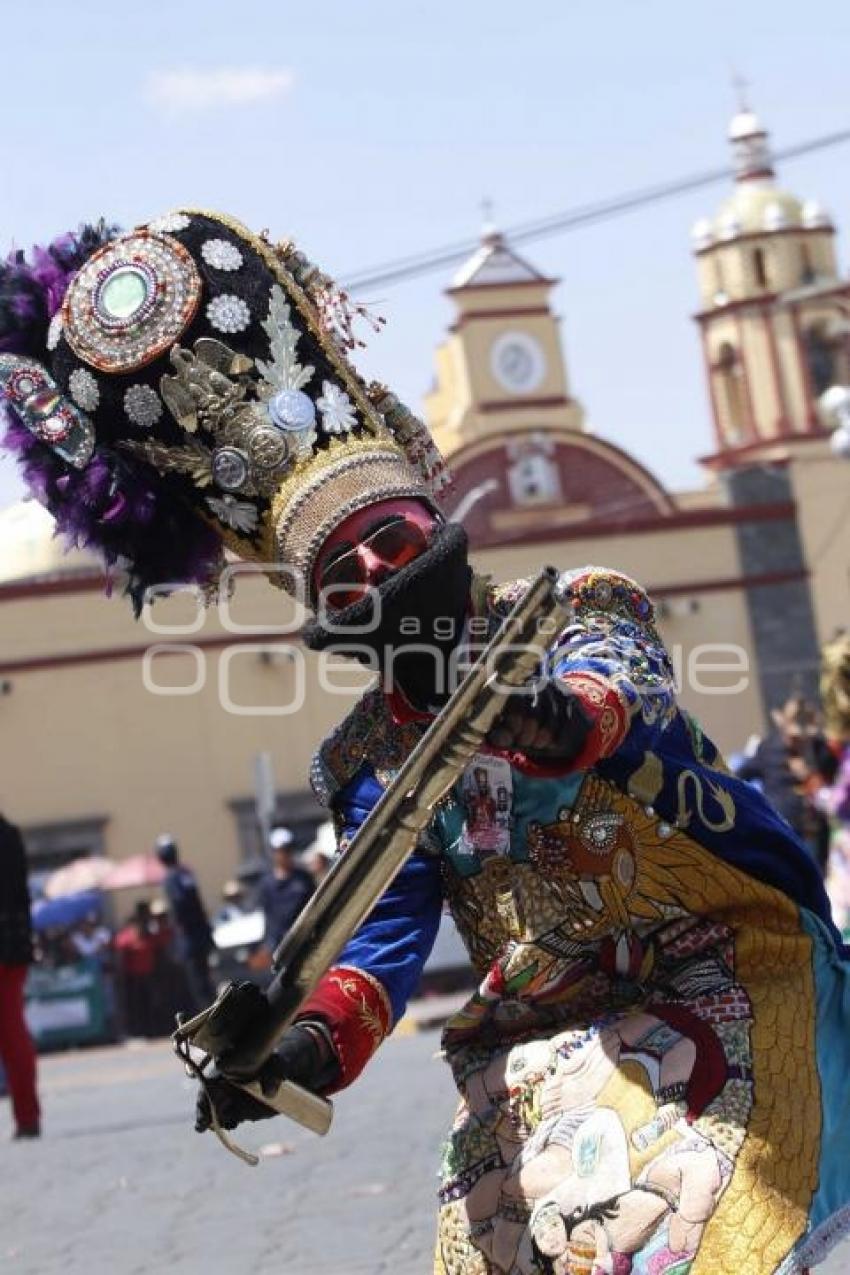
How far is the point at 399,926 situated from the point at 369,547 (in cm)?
56

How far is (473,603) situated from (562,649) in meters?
0.14

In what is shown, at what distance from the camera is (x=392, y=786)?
3254mm

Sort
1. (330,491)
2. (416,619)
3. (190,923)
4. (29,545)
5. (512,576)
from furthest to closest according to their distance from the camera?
(512,576) → (190,923) → (29,545) → (330,491) → (416,619)

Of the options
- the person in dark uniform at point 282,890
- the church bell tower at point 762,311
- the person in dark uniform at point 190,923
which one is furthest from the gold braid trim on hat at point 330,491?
the church bell tower at point 762,311

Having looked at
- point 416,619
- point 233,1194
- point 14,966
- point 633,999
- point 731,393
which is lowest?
point 233,1194

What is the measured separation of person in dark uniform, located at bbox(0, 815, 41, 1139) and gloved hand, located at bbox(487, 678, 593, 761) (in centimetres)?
948

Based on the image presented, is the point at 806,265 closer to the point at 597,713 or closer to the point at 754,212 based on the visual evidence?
the point at 754,212

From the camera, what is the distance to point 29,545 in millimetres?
4562

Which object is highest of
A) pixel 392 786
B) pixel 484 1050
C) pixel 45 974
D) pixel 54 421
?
pixel 54 421

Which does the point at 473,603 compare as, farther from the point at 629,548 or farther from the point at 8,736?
the point at 629,548

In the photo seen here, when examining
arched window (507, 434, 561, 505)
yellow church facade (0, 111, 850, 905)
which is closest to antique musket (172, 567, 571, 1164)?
yellow church facade (0, 111, 850, 905)

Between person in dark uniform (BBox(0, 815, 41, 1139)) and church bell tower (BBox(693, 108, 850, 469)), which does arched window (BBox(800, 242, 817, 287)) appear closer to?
church bell tower (BBox(693, 108, 850, 469))

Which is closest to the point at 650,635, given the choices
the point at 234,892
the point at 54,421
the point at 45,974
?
the point at 54,421

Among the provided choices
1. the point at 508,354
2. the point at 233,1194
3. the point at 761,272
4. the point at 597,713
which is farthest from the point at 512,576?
the point at 597,713
